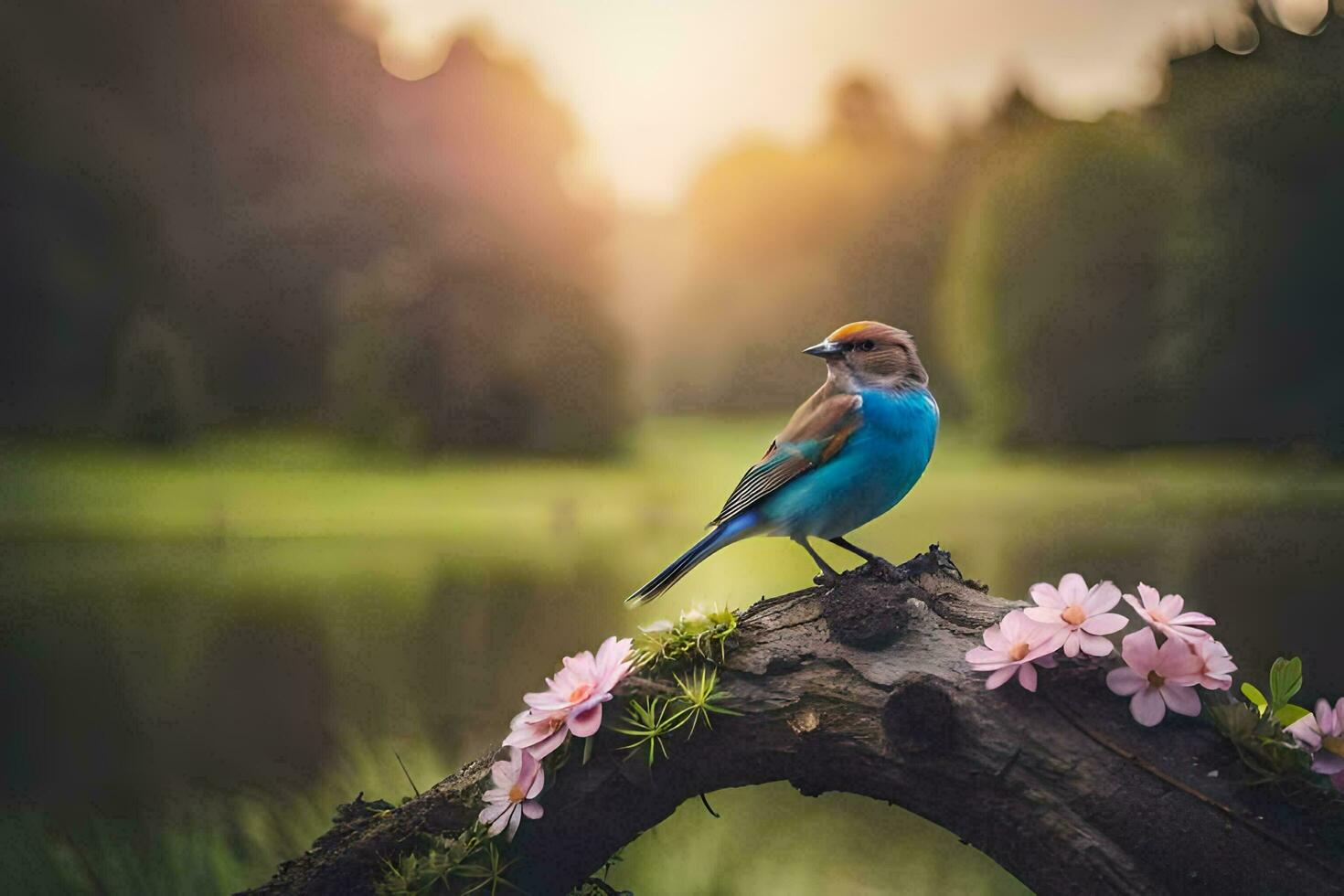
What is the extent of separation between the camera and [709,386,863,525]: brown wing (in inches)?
74.0

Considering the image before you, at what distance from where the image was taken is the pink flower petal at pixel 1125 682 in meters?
1.45

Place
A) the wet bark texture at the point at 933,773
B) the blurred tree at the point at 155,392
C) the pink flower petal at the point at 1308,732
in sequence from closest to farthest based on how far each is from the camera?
1. the wet bark texture at the point at 933,773
2. the pink flower petal at the point at 1308,732
3. the blurred tree at the point at 155,392

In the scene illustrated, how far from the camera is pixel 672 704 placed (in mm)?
1586

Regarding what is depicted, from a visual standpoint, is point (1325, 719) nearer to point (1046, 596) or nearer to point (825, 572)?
point (1046, 596)

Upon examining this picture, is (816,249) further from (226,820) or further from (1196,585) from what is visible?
(226,820)

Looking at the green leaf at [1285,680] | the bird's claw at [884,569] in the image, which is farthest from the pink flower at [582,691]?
the green leaf at [1285,680]

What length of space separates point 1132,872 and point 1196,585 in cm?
215

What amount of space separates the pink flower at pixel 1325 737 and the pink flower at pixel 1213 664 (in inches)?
5.2

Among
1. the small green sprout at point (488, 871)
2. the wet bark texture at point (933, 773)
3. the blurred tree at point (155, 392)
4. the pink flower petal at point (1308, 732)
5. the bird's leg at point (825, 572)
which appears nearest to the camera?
the wet bark texture at point (933, 773)

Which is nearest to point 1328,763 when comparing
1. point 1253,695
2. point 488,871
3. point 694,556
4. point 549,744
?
point 1253,695

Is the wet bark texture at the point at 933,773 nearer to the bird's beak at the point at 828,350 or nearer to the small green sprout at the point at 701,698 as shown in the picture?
the small green sprout at the point at 701,698

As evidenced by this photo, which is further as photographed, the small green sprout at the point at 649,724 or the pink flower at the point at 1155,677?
the small green sprout at the point at 649,724

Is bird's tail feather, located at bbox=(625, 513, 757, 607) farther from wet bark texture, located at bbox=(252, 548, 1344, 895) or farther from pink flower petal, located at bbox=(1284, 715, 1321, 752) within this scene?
pink flower petal, located at bbox=(1284, 715, 1321, 752)

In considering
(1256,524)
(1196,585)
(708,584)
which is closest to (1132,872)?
(708,584)
